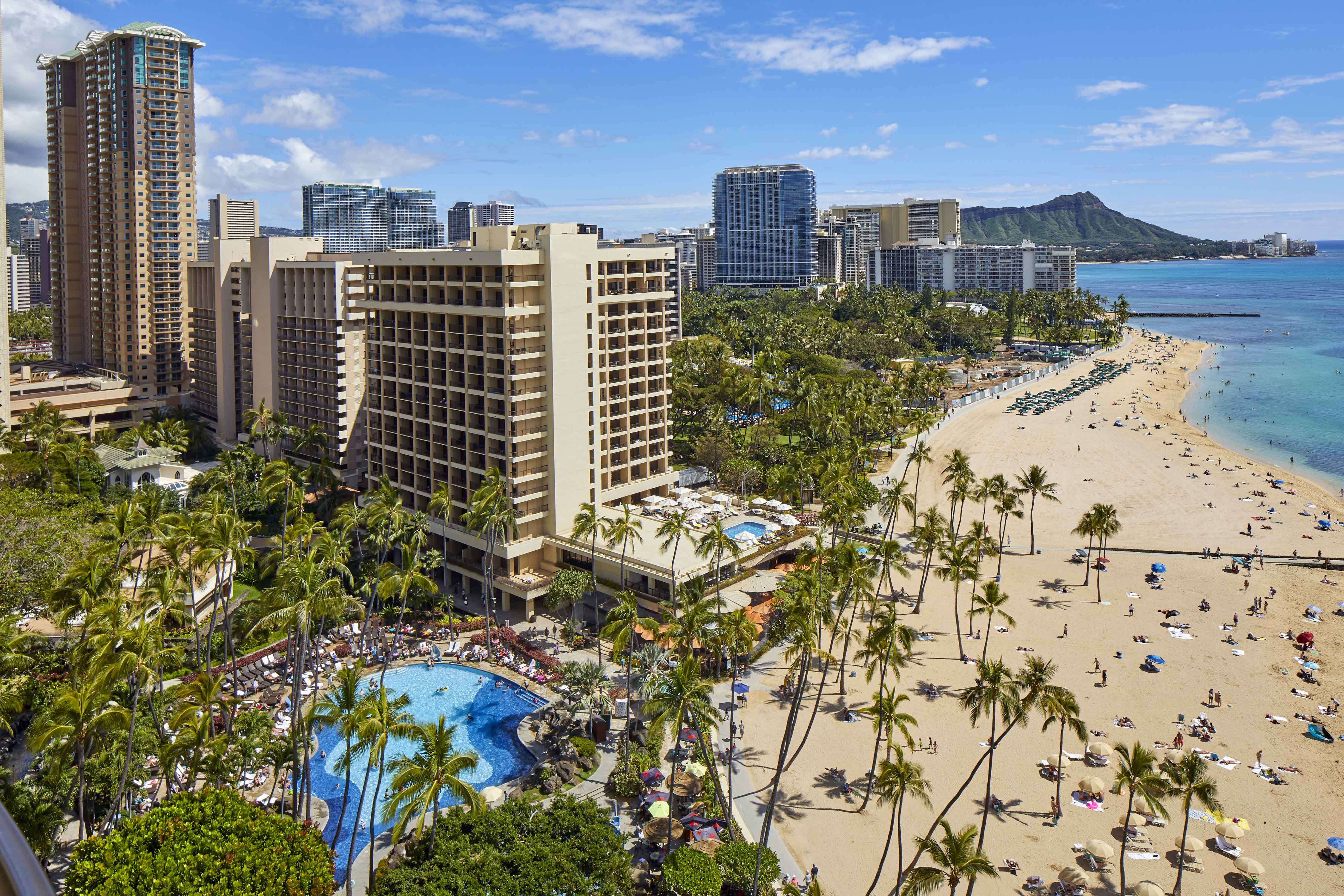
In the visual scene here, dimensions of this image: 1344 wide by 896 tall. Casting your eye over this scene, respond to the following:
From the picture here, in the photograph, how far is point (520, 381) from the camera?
59.4m

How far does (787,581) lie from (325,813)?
25.3 m

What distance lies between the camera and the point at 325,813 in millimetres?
39094

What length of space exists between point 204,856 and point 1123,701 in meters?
44.1

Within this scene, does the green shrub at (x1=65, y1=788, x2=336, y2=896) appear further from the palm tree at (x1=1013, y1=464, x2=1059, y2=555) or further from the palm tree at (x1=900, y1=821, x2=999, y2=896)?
the palm tree at (x1=1013, y1=464, x2=1059, y2=555)

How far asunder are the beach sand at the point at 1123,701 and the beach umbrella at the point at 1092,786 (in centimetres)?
68

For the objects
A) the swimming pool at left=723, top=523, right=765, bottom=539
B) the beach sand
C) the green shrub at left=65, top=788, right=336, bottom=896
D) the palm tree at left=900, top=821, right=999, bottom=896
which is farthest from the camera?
the swimming pool at left=723, top=523, right=765, bottom=539

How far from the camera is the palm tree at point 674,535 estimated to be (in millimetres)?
55000

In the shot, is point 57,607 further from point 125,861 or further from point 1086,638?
point 1086,638

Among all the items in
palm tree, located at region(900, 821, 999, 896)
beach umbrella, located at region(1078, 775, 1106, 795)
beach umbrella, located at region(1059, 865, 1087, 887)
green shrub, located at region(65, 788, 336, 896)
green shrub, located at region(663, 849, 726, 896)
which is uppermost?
green shrub, located at region(65, 788, 336, 896)

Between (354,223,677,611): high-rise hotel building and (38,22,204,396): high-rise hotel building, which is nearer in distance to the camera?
(354,223,677,611): high-rise hotel building

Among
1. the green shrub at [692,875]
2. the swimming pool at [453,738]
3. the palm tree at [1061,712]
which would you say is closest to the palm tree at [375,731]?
the swimming pool at [453,738]

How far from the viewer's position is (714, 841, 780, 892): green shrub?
32.7 meters

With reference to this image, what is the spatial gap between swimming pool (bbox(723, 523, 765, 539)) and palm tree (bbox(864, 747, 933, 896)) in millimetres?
28523

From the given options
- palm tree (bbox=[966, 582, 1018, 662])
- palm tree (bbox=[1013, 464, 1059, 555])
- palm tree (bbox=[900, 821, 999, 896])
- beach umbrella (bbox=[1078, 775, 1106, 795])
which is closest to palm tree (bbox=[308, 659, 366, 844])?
palm tree (bbox=[900, 821, 999, 896])
